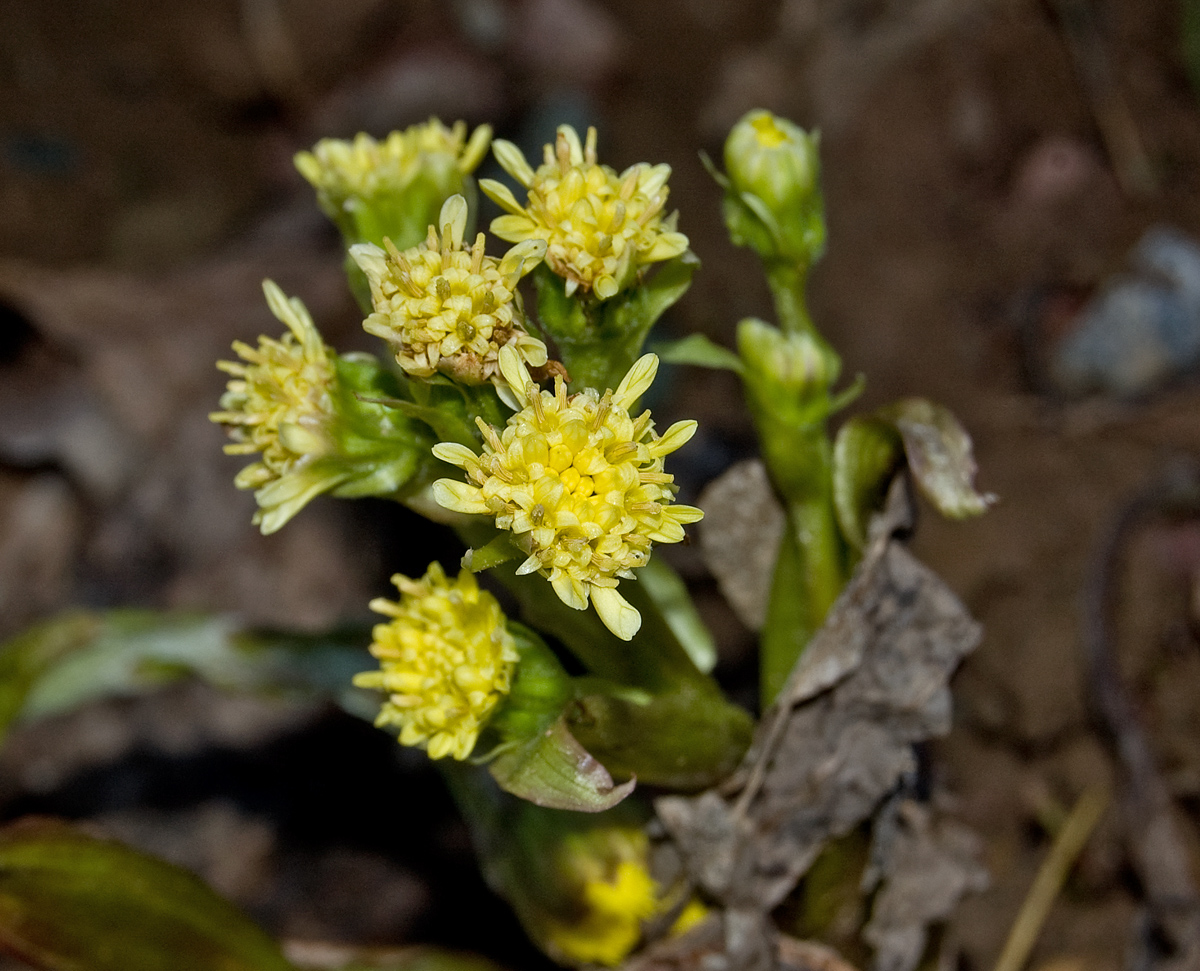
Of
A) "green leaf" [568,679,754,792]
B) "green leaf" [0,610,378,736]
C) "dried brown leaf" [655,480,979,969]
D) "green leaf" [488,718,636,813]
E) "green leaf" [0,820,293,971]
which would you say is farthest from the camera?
"green leaf" [0,610,378,736]

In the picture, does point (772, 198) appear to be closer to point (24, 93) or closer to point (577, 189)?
point (577, 189)

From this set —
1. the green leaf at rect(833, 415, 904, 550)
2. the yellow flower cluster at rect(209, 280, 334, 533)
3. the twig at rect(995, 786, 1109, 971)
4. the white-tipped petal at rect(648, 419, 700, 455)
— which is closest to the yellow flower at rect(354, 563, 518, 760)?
the yellow flower cluster at rect(209, 280, 334, 533)

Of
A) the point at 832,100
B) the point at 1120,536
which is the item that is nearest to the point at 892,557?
the point at 1120,536

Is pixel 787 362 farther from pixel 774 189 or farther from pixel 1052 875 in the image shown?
pixel 1052 875

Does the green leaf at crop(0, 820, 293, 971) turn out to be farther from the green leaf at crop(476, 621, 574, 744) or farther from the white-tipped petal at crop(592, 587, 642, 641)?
Answer: the white-tipped petal at crop(592, 587, 642, 641)

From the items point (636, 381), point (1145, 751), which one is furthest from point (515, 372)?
point (1145, 751)

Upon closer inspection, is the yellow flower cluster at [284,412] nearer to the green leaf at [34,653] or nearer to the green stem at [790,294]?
the green stem at [790,294]
